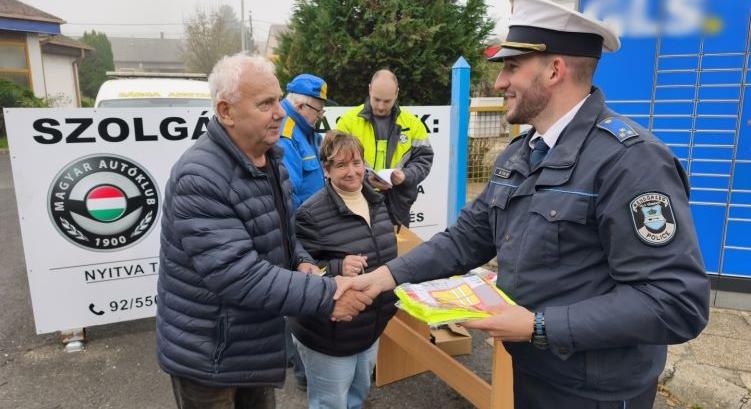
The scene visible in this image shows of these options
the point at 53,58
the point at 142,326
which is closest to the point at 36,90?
the point at 53,58

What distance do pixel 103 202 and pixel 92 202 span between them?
75 mm

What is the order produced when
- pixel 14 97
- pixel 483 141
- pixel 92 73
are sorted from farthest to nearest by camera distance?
pixel 92 73 → pixel 14 97 → pixel 483 141

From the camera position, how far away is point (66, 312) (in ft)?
Answer: 12.3

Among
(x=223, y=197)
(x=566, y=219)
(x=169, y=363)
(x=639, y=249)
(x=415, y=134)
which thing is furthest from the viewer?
(x=415, y=134)

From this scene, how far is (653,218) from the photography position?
1266mm

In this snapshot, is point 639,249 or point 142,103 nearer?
point 639,249

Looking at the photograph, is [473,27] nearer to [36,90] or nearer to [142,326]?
[142,326]

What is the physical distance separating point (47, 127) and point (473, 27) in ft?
23.9

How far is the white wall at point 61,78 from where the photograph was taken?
22.9 meters

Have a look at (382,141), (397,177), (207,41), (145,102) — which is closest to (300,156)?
(397,177)

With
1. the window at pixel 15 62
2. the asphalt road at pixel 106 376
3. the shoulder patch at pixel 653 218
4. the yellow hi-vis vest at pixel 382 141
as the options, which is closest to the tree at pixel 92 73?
the window at pixel 15 62

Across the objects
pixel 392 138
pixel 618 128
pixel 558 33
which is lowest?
pixel 392 138

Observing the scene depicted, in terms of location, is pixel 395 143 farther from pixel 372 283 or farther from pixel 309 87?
pixel 372 283

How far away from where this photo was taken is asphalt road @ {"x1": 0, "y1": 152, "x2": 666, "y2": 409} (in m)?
3.18
